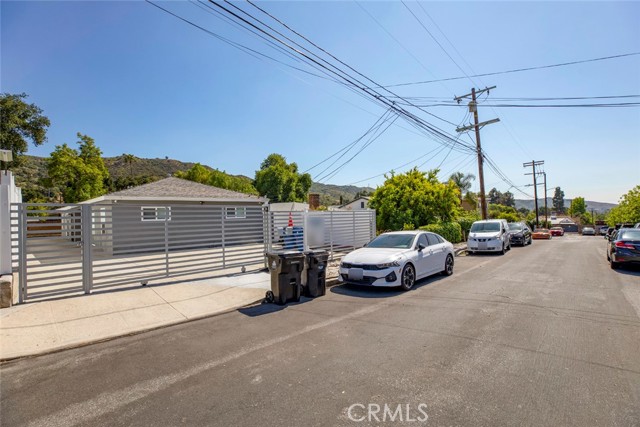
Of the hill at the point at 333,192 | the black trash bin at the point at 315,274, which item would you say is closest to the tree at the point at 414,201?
the black trash bin at the point at 315,274

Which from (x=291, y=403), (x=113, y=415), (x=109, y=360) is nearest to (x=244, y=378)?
(x=291, y=403)

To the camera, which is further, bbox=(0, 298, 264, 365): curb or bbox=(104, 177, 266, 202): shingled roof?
bbox=(104, 177, 266, 202): shingled roof

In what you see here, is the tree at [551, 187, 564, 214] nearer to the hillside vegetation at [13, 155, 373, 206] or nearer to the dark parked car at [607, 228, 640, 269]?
the hillside vegetation at [13, 155, 373, 206]

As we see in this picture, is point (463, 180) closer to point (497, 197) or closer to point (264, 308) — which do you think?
point (264, 308)

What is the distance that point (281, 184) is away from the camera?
169ft

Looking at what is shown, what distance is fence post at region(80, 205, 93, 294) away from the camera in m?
7.40

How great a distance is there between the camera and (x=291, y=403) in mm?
3184

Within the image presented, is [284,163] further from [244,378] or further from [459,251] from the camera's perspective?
[244,378]

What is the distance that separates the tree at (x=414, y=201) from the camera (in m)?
19.8

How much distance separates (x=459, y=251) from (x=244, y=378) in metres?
16.2

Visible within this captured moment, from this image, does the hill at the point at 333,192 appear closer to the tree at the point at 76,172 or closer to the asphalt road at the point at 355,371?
the tree at the point at 76,172

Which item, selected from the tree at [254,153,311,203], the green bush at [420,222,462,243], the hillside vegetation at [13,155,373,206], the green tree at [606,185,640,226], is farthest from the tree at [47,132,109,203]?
the green tree at [606,185,640,226]

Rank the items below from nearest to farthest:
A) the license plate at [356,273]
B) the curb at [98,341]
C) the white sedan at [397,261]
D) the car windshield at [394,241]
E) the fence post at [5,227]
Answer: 1. the curb at [98,341]
2. the fence post at [5,227]
3. the white sedan at [397,261]
4. the license plate at [356,273]
5. the car windshield at [394,241]

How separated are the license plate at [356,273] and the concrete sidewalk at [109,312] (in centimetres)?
217
